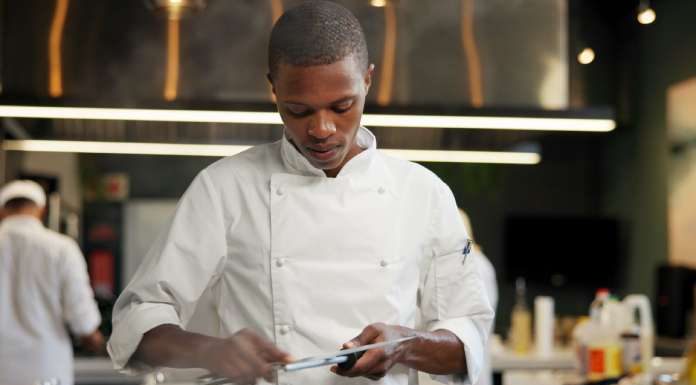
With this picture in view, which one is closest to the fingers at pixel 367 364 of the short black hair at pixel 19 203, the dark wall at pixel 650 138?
the short black hair at pixel 19 203

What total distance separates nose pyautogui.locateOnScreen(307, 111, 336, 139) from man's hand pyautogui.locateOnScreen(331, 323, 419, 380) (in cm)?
27

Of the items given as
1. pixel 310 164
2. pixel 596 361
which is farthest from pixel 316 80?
pixel 596 361

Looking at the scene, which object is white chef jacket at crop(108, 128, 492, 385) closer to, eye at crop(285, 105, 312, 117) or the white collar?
the white collar

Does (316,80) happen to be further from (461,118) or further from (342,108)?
(461,118)

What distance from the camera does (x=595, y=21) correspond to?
7.20 metres

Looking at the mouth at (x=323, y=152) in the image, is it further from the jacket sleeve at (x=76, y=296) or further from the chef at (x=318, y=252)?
the jacket sleeve at (x=76, y=296)

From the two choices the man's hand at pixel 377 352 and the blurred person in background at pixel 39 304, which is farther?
the blurred person in background at pixel 39 304

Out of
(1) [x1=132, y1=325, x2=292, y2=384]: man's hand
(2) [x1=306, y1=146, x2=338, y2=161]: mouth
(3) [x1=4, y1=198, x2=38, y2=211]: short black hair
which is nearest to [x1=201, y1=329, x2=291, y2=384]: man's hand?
(1) [x1=132, y1=325, x2=292, y2=384]: man's hand

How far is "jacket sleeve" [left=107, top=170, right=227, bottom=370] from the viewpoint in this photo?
1.46m

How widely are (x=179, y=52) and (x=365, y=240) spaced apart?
2494mm

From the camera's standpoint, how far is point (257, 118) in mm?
3867

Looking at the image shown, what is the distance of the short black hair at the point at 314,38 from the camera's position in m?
1.43

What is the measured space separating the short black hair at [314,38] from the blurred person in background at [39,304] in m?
3.34

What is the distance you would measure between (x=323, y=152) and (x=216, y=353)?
1.08 feet
